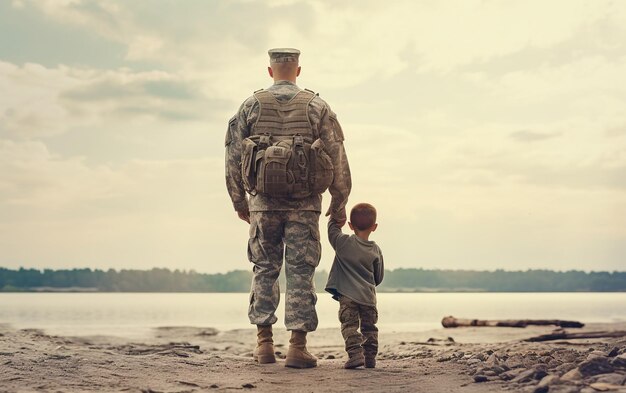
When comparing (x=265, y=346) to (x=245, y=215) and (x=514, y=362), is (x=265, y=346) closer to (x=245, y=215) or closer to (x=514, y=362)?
(x=245, y=215)

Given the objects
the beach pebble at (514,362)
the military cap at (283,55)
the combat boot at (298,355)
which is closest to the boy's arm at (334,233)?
the combat boot at (298,355)

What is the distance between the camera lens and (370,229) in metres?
9.20

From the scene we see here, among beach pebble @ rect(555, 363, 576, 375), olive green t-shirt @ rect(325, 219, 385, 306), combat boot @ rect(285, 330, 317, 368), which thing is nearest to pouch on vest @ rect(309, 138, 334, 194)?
olive green t-shirt @ rect(325, 219, 385, 306)

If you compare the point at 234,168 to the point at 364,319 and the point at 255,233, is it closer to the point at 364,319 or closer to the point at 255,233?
the point at 255,233

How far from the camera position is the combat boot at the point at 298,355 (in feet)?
30.6

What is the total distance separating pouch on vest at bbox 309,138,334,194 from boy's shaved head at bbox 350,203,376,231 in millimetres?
468

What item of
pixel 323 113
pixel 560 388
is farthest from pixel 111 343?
pixel 560 388

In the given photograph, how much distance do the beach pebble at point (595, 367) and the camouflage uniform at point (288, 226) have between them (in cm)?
291

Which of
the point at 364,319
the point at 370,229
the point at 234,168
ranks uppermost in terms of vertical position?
the point at 234,168

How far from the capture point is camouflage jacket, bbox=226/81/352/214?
31.1 ft

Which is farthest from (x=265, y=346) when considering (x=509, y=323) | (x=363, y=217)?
(x=509, y=323)

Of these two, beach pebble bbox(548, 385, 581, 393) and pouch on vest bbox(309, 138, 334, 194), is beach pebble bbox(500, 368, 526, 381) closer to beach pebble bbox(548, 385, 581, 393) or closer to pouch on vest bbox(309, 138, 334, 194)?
beach pebble bbox(548, 385, 581, 393)

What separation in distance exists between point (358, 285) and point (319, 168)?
4.28 ft

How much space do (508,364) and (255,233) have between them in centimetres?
302
